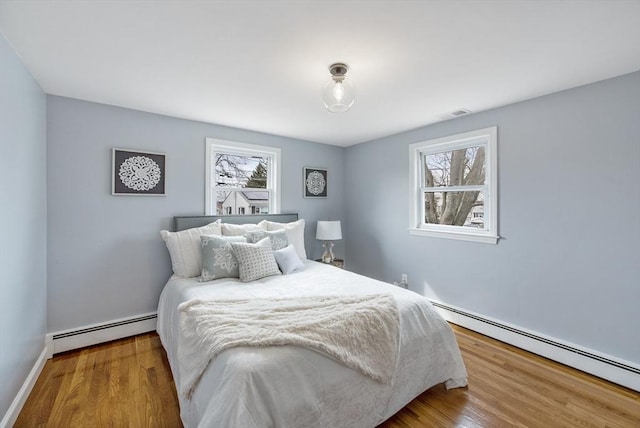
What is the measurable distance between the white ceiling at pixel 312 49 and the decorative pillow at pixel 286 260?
1451mm

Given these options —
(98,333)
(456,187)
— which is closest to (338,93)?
(456,187)

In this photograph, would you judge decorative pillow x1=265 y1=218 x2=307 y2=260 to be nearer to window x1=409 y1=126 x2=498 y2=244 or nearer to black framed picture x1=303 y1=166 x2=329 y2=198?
black framed picture x1=303 y1=166 x2=329 y2=198

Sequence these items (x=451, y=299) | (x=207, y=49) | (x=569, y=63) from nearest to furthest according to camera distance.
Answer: (x=207, y=49), (x=569, y=63), (x=451, y=299)

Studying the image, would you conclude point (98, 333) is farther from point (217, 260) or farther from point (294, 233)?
point (294, 233)

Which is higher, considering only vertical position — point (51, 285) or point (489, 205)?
point (489, 205)

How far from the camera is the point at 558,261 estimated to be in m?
2.40

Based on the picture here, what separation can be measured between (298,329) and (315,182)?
9.51 ft

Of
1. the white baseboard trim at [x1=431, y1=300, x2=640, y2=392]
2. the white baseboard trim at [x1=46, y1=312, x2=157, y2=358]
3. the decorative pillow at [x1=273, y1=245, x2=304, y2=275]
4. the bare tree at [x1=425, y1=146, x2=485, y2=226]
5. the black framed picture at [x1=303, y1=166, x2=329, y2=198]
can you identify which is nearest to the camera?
the white baseboard trim at [x1=431, y1=300, x2=640, y2=392]

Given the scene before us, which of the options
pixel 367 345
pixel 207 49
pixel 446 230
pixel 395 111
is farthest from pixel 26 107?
pixel 446 230

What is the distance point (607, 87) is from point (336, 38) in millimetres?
2157

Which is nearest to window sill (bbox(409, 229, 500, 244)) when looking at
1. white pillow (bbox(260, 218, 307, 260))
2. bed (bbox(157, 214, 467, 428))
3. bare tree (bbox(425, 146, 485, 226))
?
bare tree (bbox(425, 146, 485, 226))

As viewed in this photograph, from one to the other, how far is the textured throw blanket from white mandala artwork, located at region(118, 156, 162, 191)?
1.60m

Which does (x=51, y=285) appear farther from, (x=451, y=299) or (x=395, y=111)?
(x=451, y=299)

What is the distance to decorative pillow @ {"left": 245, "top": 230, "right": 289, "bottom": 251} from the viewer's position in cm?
295
